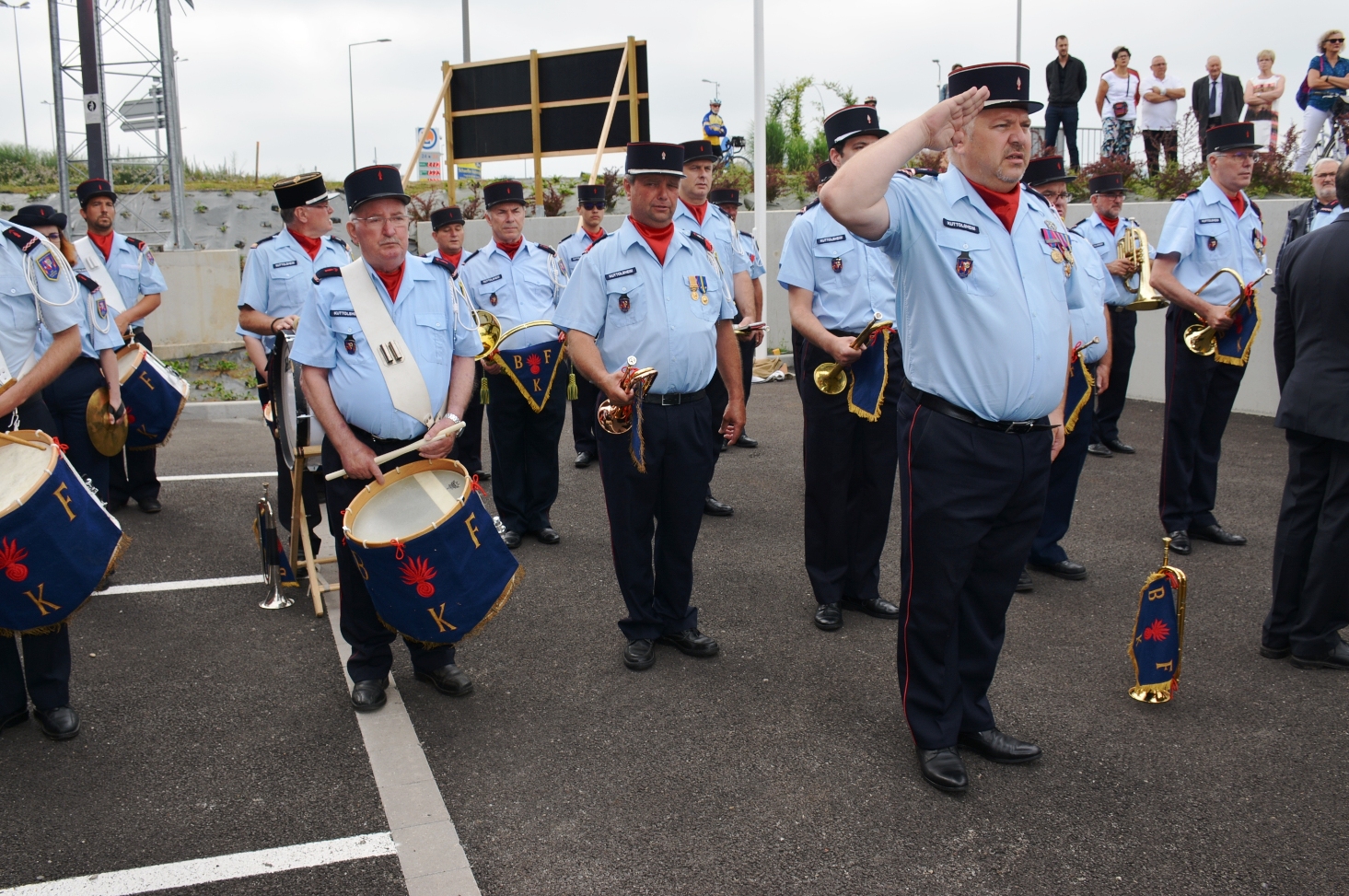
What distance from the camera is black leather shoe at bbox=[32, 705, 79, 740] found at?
4.04 m

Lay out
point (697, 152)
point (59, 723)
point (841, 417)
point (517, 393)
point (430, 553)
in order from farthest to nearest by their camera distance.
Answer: point (697, 152), point (517, 393), point (841, 417), point (59, 723), point (430, 553)

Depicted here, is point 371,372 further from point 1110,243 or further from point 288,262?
point 1110,243

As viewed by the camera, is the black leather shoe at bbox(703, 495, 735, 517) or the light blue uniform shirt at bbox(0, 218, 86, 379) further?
the black leather shoe at bbox(703, 495, 735, 517)

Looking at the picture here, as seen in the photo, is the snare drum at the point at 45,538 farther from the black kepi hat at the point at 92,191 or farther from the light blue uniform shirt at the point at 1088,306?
the black kepi hat at the point at 92,191

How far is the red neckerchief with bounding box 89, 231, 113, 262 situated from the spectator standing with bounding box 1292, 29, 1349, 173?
12683 millimetres

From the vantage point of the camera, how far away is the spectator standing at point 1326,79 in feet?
40.2

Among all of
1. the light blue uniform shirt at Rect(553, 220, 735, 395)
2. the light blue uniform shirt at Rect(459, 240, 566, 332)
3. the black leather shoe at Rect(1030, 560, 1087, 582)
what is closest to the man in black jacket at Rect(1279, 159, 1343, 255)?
the black leather shoe at Rect(1030, 560, 1087, 582)

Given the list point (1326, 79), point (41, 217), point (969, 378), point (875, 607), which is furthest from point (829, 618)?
point (1326, 79)

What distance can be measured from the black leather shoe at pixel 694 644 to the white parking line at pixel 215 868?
1.76 metres

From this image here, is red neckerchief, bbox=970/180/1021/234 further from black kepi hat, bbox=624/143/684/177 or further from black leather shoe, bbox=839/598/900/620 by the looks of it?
black leather shoe, bbox=839/598/900/620

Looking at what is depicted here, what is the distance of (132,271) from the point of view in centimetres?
781

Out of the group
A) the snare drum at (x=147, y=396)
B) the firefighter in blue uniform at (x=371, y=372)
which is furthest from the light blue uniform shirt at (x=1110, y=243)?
the snare drum at (x=147, y=396)

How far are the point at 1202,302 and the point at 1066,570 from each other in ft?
5.89

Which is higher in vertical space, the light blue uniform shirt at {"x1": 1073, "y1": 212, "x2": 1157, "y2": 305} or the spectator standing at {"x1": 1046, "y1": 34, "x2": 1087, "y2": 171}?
the spectator standing at {"x1": 1046, "y1": 34, "x2": 1087, "y2": 171}
